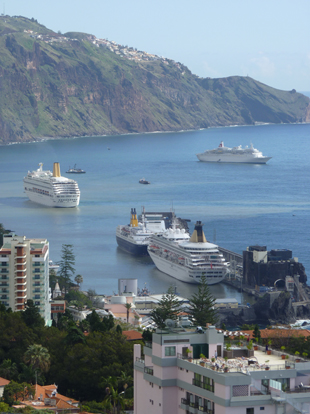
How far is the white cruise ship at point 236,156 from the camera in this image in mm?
156875

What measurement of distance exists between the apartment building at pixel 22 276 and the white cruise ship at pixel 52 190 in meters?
56.9

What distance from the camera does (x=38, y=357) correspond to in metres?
28.0

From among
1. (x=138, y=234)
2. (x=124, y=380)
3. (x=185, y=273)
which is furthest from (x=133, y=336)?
(x=138, y=234)

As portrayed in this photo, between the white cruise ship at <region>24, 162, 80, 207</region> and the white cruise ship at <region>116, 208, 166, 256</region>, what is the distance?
26.5 m

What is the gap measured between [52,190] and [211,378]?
3313 inches

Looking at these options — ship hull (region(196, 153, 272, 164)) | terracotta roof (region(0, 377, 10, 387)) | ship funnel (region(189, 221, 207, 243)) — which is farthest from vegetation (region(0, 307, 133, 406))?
ship hull (region(196, 153, 272, 164))

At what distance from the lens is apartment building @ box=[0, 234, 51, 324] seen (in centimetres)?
3956

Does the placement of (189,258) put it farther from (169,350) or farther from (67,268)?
(169,350)

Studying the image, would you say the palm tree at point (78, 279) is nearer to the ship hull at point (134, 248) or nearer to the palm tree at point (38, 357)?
the ship hull at point (134, 248)

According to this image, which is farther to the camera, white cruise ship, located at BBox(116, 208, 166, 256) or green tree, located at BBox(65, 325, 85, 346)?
white cruise ship, located at BBox(116, 208, 166, 256)

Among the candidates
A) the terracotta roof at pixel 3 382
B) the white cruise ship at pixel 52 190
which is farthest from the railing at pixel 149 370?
the white cruise ship at pixel 52 190

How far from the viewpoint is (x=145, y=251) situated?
6644cm

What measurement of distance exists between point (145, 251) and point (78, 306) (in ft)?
77.9

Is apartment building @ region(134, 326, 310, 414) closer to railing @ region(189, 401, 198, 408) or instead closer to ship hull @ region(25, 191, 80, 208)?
railing @ region(189, 401, 198, 408)
